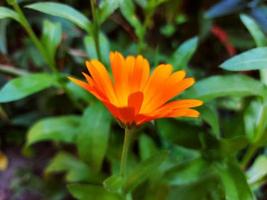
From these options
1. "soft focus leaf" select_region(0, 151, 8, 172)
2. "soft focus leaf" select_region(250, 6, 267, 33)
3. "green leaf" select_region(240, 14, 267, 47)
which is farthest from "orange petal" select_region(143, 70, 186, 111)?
"soft focus leaf" select_region(0, 151, 8, 172)

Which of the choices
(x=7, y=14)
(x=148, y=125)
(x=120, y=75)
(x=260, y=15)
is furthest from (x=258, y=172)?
(x=7, y=14)

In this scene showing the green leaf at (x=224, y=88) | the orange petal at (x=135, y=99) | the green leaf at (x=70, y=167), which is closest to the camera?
the orange petal at (x=135, y=99)

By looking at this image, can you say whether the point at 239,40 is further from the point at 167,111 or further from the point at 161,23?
the point at 167,111

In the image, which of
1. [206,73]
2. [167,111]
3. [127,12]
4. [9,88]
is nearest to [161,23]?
[206,73]

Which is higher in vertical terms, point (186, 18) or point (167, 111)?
point (167, 111)

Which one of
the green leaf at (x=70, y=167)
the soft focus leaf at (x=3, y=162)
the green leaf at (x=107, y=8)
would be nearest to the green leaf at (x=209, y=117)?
the green leaf at (x=107, y=8)

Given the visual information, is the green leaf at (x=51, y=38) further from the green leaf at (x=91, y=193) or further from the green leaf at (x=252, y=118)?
the green leaf at (x=252, y=118)

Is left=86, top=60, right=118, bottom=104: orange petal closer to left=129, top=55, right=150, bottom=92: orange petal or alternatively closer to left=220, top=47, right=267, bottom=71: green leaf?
left=129, top=55, right=150, bottom=92: orange petal
